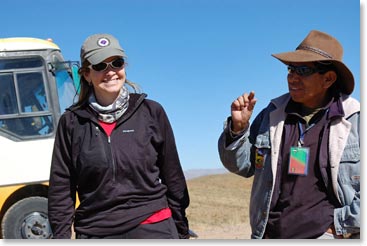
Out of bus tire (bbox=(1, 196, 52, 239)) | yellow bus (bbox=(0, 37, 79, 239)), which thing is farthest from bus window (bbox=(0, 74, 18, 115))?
bus tire (bbox=(1, 196, 52, 239))

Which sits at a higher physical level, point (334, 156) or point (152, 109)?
point (152, 109)

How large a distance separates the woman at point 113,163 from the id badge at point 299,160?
60 cm

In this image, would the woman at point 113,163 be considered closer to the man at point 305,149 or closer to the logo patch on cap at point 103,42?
the logo patch on cap at point 103,42

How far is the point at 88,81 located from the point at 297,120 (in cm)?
112

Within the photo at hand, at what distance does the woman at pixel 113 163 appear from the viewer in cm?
300

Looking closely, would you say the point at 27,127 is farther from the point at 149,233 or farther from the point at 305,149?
the point at 305,149

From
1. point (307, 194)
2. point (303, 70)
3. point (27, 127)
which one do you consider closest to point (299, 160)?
point (307, 194)

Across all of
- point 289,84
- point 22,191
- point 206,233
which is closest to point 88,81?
point 289,84

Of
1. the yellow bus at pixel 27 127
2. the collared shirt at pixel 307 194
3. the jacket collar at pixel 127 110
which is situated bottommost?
the yellow bus at pixel 27 127

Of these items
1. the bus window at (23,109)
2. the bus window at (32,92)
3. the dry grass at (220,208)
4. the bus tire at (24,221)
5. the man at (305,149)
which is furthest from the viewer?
the dry grass at (220,208)

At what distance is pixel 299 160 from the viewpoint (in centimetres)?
300

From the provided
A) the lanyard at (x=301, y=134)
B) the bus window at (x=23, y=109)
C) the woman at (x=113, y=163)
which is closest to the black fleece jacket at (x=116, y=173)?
the woman at (x=113, y=163)

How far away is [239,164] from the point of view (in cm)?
320

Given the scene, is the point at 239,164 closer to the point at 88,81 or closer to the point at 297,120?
the point at 297,120
